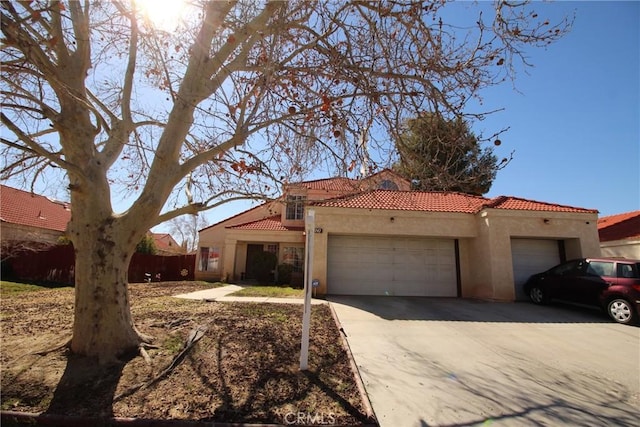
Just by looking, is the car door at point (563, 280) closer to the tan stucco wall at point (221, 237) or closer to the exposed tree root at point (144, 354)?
the exposed tree root at point (144, 354)

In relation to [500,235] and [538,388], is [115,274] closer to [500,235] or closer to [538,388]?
[538,388]

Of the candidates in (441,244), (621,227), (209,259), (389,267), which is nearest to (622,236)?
(621,227)

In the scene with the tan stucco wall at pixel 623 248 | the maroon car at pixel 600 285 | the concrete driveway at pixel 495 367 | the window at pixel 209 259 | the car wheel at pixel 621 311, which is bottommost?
the concrete driveway at pixel 495 367

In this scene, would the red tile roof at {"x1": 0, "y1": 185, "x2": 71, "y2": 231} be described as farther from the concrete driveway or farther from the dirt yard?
the concrete driveway

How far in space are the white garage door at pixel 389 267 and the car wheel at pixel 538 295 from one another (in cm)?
270

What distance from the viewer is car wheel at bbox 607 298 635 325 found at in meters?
8.84

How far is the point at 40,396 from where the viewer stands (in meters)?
3.98

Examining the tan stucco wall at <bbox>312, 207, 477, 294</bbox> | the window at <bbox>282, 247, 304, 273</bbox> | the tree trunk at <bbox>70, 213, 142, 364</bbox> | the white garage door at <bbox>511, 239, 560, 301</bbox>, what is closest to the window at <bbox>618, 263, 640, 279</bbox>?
the white garage door at <bbox>511, 239, 560, 301</bbox>

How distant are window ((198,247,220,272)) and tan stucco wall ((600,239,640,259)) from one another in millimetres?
20942

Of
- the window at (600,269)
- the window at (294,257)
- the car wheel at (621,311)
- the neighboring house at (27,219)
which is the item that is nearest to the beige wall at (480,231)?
the window at (600,269)

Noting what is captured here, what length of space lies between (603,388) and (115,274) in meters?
7.36

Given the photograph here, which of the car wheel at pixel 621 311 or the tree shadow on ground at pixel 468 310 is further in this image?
the tree shadow on ground at pixel 468 310

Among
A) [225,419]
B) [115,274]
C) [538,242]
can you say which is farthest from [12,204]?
[538,242]

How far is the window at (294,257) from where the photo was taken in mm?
19266
